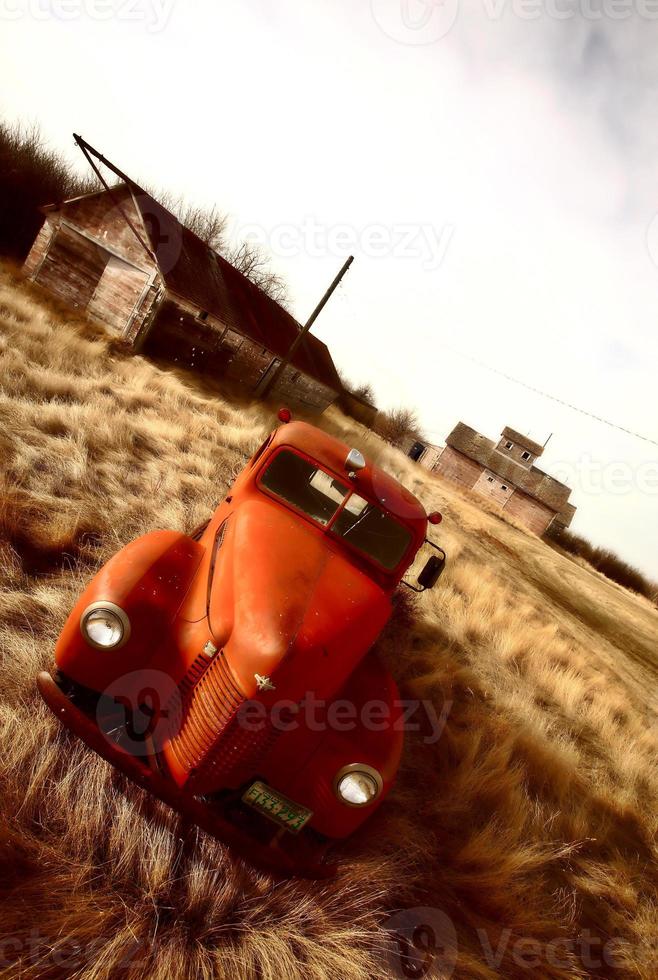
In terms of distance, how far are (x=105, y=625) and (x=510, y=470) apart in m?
38.7

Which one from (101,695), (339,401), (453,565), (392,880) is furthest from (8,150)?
(392,880)

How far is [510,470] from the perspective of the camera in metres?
37.6

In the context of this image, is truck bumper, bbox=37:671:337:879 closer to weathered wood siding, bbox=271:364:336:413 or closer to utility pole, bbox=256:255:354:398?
utility pole, bbox=256:255:354:398

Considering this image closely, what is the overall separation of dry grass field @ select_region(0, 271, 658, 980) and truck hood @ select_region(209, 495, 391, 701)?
1.09 m

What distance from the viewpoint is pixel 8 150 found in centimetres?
2372

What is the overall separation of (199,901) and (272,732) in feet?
2.91

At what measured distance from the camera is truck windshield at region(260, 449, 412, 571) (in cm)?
359

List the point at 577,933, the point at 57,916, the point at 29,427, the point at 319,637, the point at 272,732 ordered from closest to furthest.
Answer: the point at 57,916, the point at 272,732, the point at 319,637, the point at 577,933, the point at 29,427

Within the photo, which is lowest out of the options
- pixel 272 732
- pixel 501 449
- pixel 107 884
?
pixel 107 884

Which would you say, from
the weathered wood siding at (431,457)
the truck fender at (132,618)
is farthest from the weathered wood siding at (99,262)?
the weathered wood siding at (431,457)

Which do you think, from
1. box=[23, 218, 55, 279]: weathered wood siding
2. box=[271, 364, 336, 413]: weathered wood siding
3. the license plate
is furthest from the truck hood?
box=[271, 364, 336, 413]: weathered wood siding

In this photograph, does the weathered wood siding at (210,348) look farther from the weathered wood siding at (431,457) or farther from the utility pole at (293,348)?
the weathered wood siding at (431,457)

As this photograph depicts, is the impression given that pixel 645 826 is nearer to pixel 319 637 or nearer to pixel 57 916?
pixel 319 637

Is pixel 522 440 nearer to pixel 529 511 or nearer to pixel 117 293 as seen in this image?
pixel 529 511
